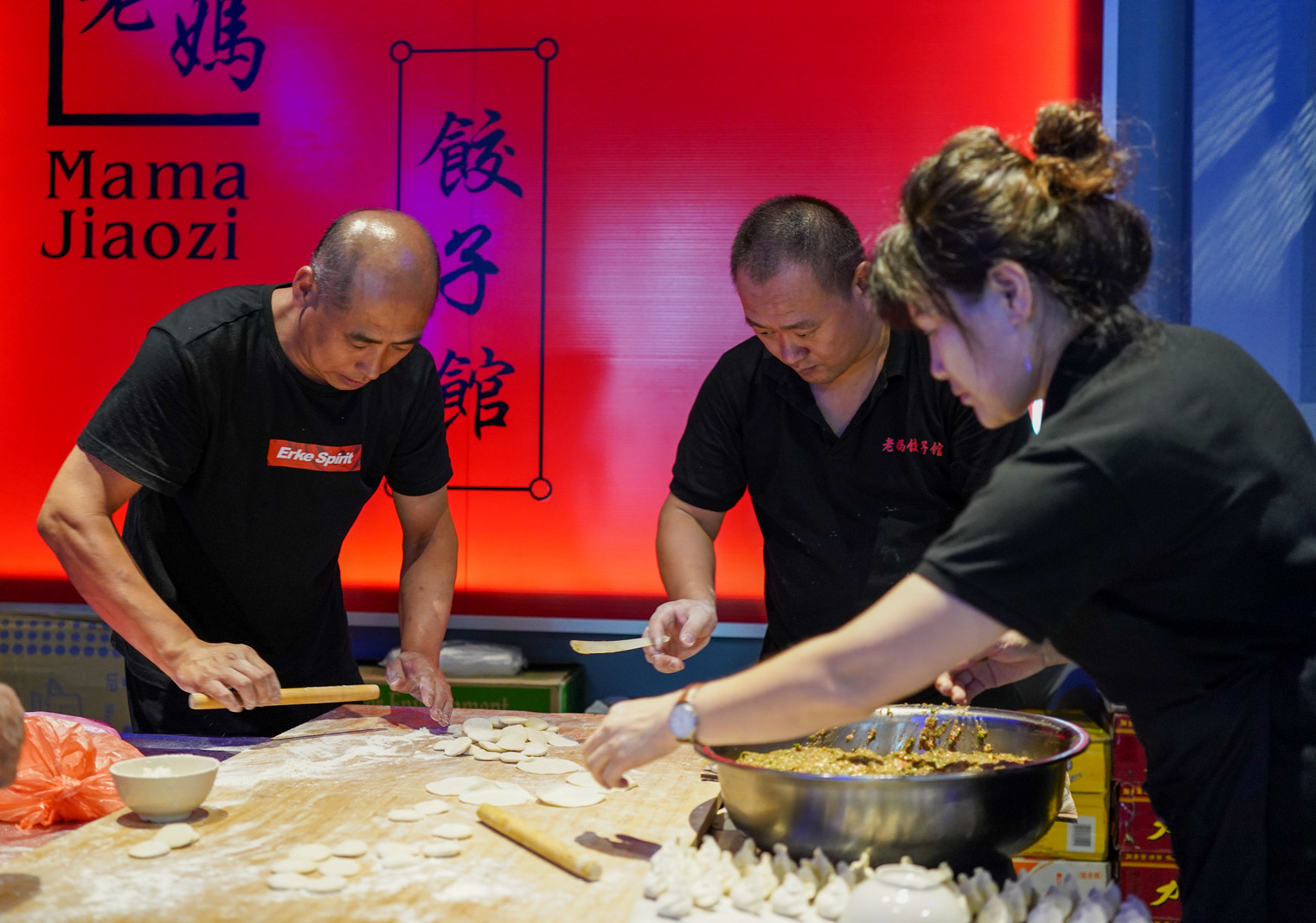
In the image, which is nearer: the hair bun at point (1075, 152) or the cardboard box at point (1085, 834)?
the hair bun at point (1075, 152)

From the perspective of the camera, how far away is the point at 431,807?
1902 millimetres

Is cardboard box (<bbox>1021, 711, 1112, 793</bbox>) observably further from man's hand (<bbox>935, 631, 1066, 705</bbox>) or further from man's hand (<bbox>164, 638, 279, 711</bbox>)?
man's hand (<bbox>164, 638, 279, 711</bbox>)

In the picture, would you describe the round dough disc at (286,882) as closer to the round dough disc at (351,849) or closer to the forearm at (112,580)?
the round dough disc at (351,849)

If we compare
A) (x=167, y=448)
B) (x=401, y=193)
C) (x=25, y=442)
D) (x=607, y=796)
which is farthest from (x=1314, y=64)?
(x=25, y=442)

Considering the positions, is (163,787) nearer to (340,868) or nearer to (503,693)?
(340,868)

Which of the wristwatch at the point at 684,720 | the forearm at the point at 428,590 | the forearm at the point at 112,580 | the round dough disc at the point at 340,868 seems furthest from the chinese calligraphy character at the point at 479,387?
the wristwatch at the point at 684,720

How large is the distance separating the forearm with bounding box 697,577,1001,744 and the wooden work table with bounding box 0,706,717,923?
30 cm

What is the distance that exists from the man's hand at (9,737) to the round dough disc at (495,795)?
0.71 m

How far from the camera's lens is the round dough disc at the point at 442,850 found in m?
1.69

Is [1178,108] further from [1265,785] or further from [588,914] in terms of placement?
[588,914]

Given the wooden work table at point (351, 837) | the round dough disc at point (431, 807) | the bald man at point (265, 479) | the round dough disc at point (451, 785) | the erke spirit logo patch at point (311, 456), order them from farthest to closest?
the erke spirit logo patch at point (311, 456), the bald man at point (265, 479), the round dough disc at point (451, 785), the round dough disc at point (431, 807), the wooden work table at point (351, 837)

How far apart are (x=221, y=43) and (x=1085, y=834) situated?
14.0 ft

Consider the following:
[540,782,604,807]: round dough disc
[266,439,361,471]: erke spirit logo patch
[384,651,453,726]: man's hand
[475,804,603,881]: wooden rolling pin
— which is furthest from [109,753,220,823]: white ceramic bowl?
[266,439,361,471]: erke spirit logo patch

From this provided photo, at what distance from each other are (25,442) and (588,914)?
3.98 metres
